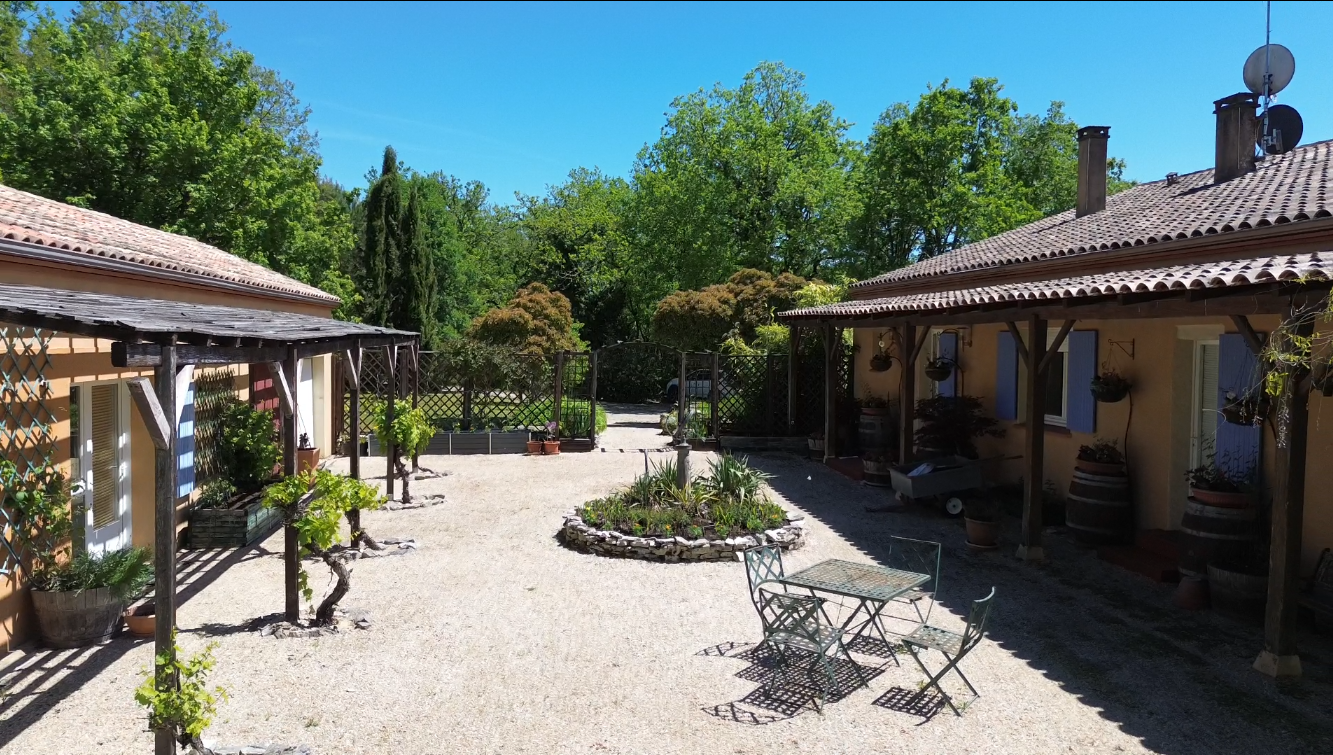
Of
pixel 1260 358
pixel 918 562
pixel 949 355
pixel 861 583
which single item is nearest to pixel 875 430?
pixel 949 355

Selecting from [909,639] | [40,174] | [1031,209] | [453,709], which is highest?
[1031,209]

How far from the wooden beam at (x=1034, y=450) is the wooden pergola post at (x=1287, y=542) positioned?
9.20 feet

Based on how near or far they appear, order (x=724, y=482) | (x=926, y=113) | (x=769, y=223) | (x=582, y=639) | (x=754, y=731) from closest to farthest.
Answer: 1. (x=754, y=731)
2. (x=582, y=639)
3. (x=724, y=482)
4. (x=926, y=113)
5. (x=769, y=223)

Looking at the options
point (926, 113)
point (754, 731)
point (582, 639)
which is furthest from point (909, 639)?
point (926, 113)

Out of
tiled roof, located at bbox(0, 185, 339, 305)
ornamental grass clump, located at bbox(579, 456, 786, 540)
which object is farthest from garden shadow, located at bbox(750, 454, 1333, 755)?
tiled roof, located at bbox(0, 185, 339, 305)

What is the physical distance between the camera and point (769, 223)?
3161cm

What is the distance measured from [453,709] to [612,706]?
3.11 ft

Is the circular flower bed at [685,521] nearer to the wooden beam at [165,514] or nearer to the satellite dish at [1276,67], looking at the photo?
the wooden beam at [165,514]

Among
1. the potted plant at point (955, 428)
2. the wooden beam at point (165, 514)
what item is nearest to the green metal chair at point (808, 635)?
the wooden beam at point (165, 514)

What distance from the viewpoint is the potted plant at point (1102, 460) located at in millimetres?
8406

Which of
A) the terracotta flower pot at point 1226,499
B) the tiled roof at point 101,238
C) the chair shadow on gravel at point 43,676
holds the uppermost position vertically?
the tiled roof at point 101,238

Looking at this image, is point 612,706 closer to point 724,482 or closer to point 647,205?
point 724,482

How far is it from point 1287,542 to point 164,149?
68.1 feet

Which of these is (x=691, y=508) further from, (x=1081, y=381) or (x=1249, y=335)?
(x=1249, y=335)
